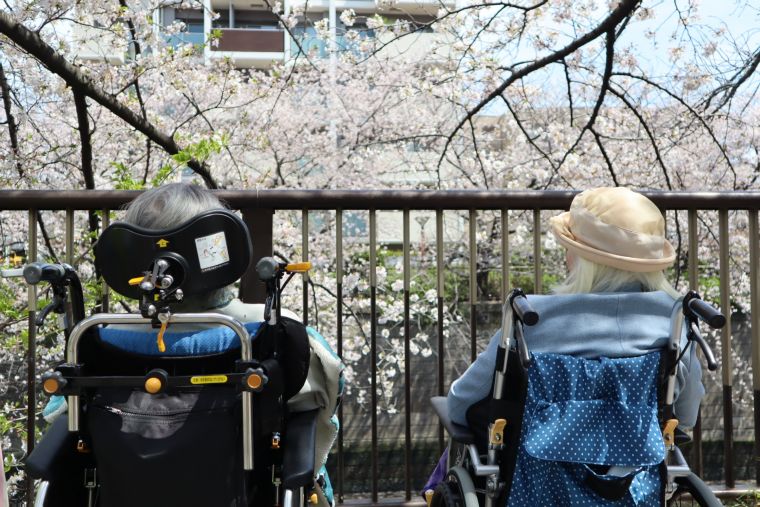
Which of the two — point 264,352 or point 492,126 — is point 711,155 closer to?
point 492,126

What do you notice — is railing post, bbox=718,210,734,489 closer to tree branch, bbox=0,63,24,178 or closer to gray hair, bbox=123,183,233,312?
gray hair, bbox=123,183,233,312

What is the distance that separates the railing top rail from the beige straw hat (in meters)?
0.79

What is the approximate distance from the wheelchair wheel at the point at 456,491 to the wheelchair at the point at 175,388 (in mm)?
374

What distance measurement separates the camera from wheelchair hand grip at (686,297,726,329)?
1.40 m

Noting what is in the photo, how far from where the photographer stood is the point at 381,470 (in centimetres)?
980

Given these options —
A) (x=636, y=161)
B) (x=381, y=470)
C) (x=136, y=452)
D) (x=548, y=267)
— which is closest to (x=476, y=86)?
(x=636, y=161)

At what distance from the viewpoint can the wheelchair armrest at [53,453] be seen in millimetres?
1425

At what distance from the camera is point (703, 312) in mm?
1463

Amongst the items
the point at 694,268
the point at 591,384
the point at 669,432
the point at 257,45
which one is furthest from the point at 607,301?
the point at 257,45

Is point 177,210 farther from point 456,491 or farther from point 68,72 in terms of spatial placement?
point 68,72

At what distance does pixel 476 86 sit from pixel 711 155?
12.5 feet

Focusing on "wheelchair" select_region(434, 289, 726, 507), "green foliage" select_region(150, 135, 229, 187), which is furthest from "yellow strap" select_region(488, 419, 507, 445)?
"green foliage" select_region(150, 135, 229, 187)

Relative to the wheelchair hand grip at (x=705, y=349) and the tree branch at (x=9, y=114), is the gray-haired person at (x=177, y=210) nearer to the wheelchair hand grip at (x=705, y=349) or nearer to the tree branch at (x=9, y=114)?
the wheelchair hand grip at (x=705, y=349)

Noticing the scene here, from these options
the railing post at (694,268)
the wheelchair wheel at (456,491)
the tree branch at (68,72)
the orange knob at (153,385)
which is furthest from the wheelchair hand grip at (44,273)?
the tree branch at (68,72)
